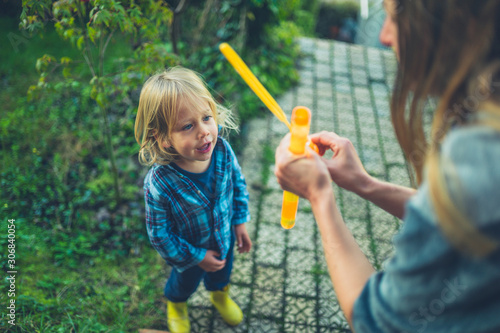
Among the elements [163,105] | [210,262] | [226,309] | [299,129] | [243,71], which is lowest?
[226,309]

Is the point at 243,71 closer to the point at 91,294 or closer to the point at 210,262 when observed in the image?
the point at 210,262

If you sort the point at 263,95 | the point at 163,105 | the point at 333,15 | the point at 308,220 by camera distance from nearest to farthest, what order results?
the point at 263,95, the point at 163,105, the point at 308,220, the point at 333,15

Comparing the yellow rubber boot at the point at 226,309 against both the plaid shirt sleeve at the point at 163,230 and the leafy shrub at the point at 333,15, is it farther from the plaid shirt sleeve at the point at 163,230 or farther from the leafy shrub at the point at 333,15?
the leafy shrub at the point at 333,15

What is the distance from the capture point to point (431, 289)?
73 centimetres

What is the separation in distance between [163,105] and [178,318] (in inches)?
48.8

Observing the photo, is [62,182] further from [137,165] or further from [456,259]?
[456,259]

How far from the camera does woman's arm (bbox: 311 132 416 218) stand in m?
1.38

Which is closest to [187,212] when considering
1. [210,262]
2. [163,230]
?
[163,230]

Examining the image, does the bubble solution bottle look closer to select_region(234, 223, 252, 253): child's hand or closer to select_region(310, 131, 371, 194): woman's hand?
select_region(310, 131, 371, 194): woman's hand

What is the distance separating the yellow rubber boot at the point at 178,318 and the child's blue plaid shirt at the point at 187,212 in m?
0.47

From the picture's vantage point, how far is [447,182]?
26.9 inches

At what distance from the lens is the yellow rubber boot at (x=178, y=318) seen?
207cm

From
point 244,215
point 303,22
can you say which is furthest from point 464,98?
point 303,22

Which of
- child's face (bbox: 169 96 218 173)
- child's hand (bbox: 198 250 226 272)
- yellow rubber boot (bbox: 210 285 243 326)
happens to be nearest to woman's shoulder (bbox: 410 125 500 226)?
child's face (bbox: 169 96 218 173)
